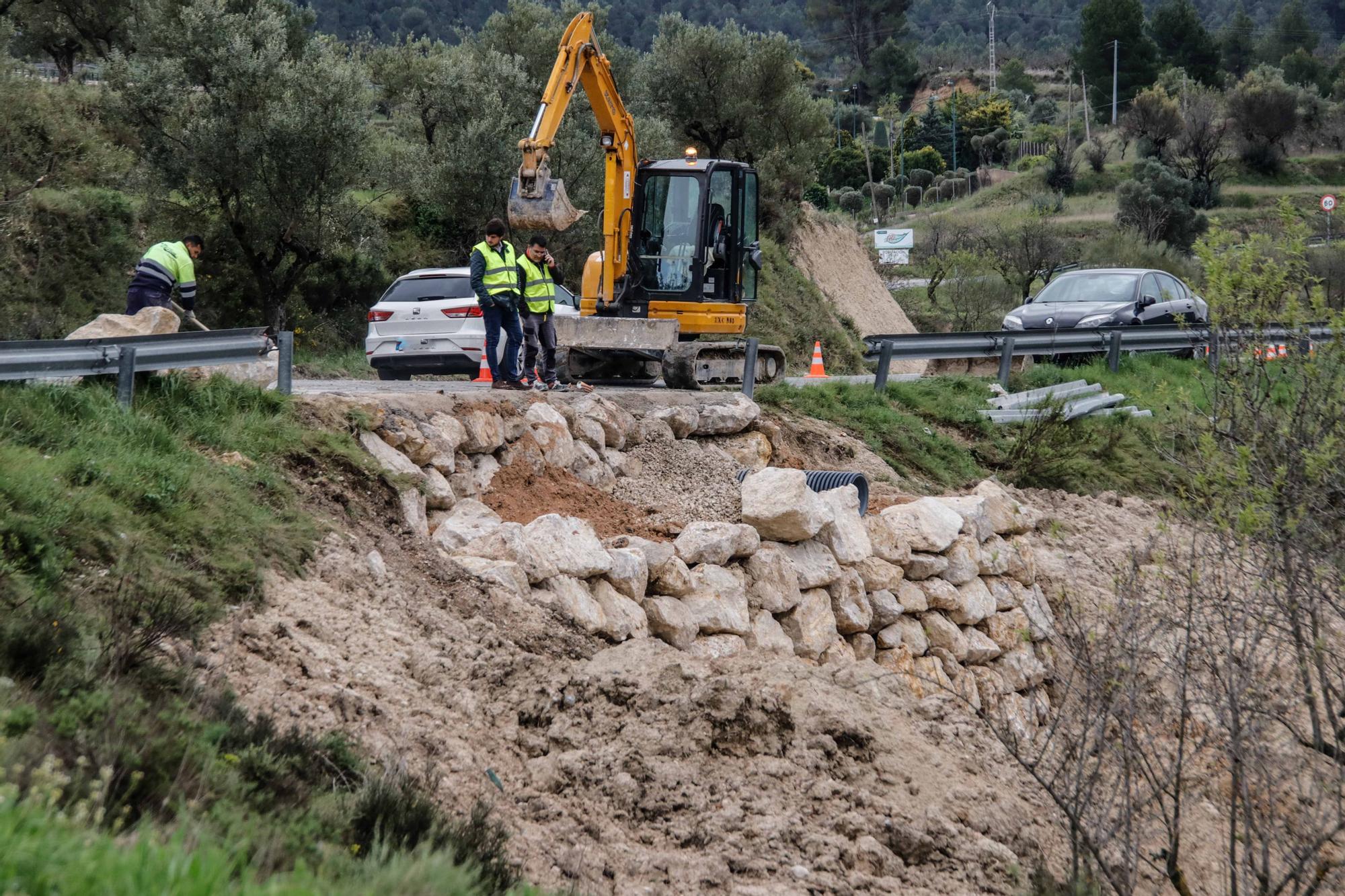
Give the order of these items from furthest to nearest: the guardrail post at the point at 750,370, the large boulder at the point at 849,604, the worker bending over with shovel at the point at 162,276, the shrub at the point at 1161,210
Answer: the shrub at the point at 1161,210 → the guardrail post at the point at 750,370 → the worker bending over with shovel at the point at 162,276 → the large boulder at the point at 849,604

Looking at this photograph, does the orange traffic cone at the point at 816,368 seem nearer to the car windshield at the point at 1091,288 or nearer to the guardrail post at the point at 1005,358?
the guardrail post at the point at 1005,358

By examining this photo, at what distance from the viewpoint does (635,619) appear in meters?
8.20

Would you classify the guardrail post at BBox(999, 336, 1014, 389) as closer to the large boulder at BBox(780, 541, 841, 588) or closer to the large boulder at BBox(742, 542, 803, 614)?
the large boulder at BBox(780, 541, 841, 588)

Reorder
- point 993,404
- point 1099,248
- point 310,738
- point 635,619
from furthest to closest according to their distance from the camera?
1. point 1099,248
2. point 993,404
3. point 635,619
4. point 310,738

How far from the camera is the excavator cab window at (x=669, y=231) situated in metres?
14.9

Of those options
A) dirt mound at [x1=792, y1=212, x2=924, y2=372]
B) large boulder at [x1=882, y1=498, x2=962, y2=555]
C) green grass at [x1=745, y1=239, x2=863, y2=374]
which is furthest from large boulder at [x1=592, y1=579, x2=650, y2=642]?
dirt mound at [x1=792, y1=212, x2=924, y2=372]

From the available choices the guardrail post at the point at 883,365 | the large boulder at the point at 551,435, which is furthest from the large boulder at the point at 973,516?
the guardrail post at the point at 883,365

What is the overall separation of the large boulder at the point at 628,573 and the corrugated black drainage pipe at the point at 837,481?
257 cm

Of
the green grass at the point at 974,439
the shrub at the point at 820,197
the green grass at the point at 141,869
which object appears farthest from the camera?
the shrub at the point at 820,197

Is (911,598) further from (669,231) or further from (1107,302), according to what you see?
(1107,302)

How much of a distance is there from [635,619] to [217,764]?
13.5 feet

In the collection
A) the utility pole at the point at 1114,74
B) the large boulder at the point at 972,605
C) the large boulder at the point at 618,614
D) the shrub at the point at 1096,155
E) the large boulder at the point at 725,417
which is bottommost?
the large boulder at the point at 972,605

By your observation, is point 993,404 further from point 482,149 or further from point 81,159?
point 81,159

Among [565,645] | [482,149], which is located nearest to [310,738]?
[565,645]
